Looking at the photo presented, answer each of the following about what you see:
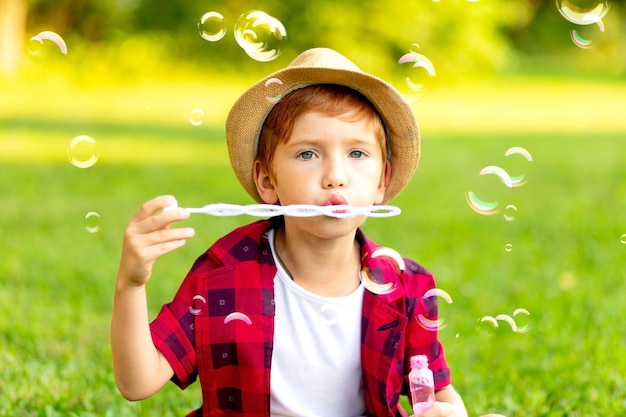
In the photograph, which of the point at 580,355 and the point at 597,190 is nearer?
the point at 580,355

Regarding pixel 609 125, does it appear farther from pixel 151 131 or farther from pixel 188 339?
pixel 188 339

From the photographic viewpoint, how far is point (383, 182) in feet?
7.73

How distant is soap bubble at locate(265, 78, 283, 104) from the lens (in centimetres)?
219

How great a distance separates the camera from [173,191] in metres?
6.22

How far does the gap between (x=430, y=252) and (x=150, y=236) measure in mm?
2937

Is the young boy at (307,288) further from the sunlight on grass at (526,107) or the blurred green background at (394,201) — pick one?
the sunlight on grass at (526,107)

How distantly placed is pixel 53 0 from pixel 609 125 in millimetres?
10904

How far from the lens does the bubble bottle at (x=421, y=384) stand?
7.11 ft

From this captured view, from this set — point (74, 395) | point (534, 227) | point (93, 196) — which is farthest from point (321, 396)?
point (93, 196)

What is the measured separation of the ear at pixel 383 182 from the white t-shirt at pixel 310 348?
26 centimetres

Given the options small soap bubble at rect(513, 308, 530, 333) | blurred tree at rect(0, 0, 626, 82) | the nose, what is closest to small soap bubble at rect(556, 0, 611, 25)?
small soap bubble at rect(513, 308, 530, 333)

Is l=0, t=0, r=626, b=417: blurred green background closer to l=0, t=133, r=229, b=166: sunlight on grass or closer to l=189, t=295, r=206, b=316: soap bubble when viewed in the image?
l=0, t=133, r=229, b=166: sunlight on grass

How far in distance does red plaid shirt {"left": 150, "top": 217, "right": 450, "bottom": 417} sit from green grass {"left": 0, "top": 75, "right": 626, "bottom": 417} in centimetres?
69

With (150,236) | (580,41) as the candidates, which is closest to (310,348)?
(150,236)
